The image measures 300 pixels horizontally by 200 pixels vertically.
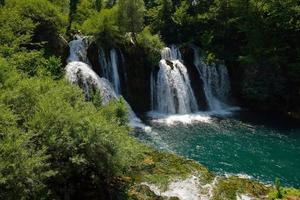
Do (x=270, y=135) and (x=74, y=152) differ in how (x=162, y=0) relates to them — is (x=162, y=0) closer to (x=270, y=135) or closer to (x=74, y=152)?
(x=270, y=135)

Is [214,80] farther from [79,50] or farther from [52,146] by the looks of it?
[52,146]

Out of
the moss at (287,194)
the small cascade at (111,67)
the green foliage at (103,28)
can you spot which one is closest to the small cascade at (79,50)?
the green foliage at (103,28)

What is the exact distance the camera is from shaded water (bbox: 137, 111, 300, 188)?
27984 millimetres

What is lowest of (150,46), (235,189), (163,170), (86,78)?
(235,189)

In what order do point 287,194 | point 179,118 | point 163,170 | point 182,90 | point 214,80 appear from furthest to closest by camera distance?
point 214,80 < point 182,90 < point 179,118 < point 163,170 < point 287,194

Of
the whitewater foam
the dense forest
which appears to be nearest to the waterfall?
the whitewater foam

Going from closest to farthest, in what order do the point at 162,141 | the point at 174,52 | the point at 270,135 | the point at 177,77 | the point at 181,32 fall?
the point at 162,141 → the point at 270,135 → the point at 177,77 → the point at 174,52 → the point at 181,32

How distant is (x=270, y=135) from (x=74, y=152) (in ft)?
78.1

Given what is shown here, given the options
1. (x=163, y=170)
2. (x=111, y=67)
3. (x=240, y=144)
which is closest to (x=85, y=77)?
(x=111, y=67)

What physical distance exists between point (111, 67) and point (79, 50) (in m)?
3.57

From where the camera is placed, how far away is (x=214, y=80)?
44.4 metres

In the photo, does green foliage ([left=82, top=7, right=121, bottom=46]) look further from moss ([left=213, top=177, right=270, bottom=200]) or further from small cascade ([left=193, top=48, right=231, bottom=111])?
moss ([left=213, top=177, right=270, bottom=200])

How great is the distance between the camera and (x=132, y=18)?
43.9 m

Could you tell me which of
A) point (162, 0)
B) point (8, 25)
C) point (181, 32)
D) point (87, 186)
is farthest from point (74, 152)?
point (162, 0)
